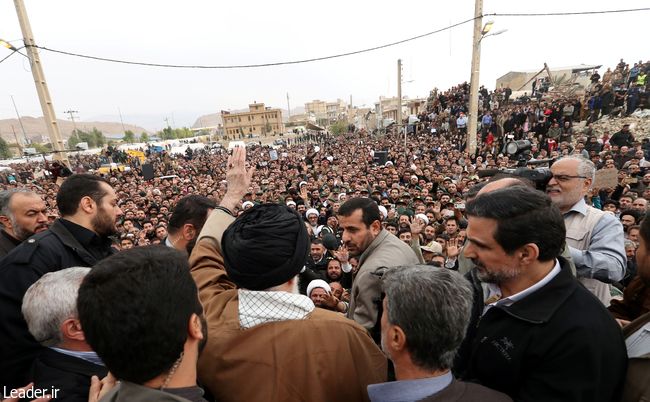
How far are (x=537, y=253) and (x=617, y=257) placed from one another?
4.37ft

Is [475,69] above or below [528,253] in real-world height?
above

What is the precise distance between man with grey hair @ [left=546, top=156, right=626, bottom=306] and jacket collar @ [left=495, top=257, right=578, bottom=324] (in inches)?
42.2

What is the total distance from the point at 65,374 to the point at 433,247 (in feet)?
16.8

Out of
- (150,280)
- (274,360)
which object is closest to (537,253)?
(274,360)

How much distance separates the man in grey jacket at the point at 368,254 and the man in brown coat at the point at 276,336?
613 millimetres

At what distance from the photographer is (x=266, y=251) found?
50.3 inches

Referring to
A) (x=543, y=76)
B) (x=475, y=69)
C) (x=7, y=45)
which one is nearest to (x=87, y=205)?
(x=7, y=45)

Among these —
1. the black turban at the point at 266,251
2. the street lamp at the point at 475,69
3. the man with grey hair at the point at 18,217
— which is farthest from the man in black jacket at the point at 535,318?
the street lamp at the point at 475,69

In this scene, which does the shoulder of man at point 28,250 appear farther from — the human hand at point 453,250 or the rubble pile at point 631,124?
the rubble pile at point 631,124

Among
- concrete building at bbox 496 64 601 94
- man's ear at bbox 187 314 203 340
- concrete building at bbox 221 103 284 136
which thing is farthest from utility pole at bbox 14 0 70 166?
concrete building at bbox 221 103 284 136

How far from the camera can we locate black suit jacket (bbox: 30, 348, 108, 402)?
4.81 ft

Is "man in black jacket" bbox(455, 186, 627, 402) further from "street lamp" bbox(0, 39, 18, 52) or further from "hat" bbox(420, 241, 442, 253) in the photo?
"street lamp" bbox(0, 39, 18, 52)

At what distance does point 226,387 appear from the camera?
49.8 inches

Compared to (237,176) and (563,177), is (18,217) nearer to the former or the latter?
(237,176)
